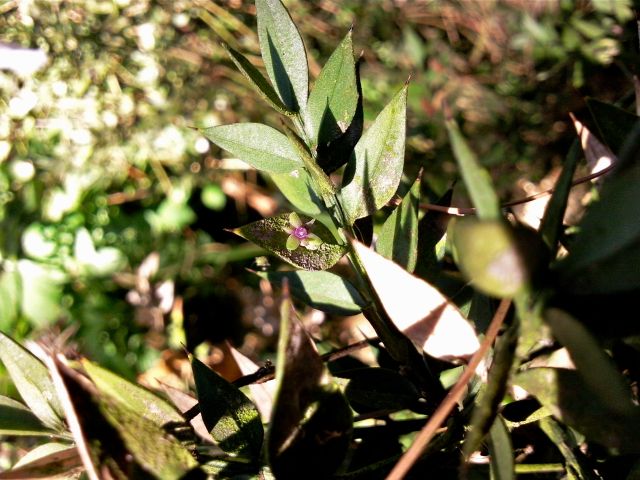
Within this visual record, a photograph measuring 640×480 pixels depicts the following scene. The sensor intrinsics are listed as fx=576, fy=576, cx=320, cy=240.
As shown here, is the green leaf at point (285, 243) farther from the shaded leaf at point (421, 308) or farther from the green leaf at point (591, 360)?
the green leaf at point (591, 360)

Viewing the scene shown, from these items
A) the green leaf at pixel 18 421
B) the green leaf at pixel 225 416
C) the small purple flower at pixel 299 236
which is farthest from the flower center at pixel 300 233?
the green leaf at pixel 18 421

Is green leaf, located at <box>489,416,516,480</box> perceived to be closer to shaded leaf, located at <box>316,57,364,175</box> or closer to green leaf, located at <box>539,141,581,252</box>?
green leaf, located at <box>539,141,581,252</box>

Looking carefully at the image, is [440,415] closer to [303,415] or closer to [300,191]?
[303,415]

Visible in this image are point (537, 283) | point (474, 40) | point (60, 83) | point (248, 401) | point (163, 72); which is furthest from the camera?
point (474, 40)

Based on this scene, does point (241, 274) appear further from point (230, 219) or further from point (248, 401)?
point (248, 401)

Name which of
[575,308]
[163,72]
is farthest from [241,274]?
[575,308]

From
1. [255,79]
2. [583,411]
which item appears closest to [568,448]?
[583,411]
